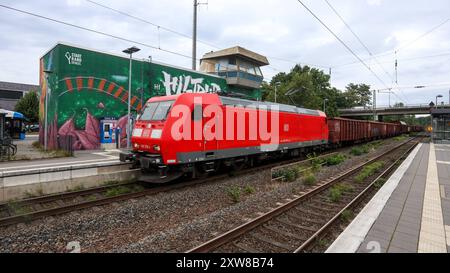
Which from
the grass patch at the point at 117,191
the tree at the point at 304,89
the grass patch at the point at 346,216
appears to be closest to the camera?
the grass patch at the point at 346,216

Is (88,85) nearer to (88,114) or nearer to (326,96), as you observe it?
(88,114)

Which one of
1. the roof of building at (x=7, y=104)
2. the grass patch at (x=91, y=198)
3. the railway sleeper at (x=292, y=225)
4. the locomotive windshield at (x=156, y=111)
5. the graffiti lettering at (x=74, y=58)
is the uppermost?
the roof of building at (x=7, y=104)

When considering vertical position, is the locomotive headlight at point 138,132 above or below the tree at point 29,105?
below

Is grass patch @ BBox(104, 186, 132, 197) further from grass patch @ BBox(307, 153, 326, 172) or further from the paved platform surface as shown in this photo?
grass patch @ BBox(307, 153, 326, 172)

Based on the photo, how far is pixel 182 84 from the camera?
23.1 metres

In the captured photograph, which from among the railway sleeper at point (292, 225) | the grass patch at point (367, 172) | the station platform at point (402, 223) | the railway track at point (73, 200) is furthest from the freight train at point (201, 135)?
the station platform at point (402, 223)

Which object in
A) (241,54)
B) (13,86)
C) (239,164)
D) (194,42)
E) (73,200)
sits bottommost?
(73,200)

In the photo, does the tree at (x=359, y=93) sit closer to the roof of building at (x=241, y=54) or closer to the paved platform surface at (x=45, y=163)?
the roof of building at (x=241, y=54)

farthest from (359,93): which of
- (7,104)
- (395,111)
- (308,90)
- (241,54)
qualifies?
(7,104)

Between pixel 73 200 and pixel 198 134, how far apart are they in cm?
438

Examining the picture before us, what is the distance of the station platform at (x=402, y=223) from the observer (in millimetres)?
4609

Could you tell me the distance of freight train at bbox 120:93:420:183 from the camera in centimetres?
862

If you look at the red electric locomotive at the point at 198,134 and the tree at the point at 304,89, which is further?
the tree at the point at 304,89

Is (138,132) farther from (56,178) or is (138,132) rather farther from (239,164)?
(239,164)
